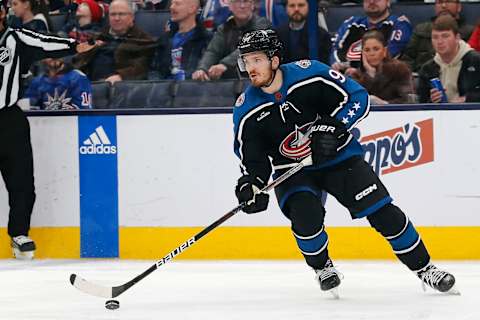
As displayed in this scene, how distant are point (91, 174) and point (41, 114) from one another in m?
0.41

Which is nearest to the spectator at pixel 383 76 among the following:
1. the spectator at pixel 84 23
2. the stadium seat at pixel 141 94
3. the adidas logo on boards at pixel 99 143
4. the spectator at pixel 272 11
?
the spectator at pixel 272 11

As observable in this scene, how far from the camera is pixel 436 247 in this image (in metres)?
5.53

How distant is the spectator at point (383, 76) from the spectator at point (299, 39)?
0.17 metres

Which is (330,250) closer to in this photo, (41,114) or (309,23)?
(309,23)

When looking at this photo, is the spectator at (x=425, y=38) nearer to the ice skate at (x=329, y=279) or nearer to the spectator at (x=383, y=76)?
the spectator at (x=383, y=76)

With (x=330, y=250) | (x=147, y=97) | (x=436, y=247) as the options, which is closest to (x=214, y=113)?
(x=147, y=97)

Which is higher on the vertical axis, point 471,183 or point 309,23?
point 309,23

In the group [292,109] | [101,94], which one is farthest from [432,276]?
[101,94]

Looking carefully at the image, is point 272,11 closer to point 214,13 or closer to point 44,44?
point 214,13

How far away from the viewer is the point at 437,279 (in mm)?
4359

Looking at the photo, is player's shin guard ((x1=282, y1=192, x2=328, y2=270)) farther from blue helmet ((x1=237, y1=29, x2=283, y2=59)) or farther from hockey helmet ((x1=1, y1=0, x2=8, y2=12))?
hockey helmet ((x1=1, y1=0, x2=8, y2=12))

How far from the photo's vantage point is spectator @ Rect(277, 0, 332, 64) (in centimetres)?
576

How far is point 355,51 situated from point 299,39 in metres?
0.28

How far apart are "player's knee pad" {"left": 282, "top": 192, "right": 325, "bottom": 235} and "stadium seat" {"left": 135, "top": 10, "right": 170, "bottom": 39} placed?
82.6 inches
